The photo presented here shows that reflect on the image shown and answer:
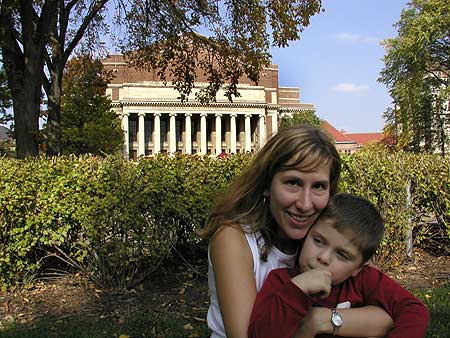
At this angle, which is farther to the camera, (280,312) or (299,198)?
(299,198)

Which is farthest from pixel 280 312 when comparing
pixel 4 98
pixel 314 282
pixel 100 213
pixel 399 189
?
pixel 4 98

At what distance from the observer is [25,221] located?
5.84m

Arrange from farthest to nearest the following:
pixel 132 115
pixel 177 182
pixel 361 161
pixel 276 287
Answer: pixel 132 115 → pixel 361 161 → pixel 177 182 → pixel 276 287

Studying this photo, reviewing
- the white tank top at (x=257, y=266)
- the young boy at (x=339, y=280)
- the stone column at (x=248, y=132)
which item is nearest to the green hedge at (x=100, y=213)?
the white tank top at (x=257, y=266)

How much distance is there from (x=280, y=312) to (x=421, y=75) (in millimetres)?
39085

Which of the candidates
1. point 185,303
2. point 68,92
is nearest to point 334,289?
point 185,303

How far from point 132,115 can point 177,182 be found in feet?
258

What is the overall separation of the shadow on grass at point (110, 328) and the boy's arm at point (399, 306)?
317 centimetres

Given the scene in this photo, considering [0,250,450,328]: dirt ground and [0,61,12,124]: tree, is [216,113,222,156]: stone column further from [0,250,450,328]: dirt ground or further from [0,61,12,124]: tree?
[0,250,450,328]: dirt ground

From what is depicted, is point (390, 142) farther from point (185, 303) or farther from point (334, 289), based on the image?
point (334, 289)

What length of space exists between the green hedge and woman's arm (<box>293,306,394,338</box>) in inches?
172

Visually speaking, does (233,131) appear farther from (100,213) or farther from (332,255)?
(332,255)

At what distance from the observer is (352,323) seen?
171cm

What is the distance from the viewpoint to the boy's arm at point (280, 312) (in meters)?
1.50
